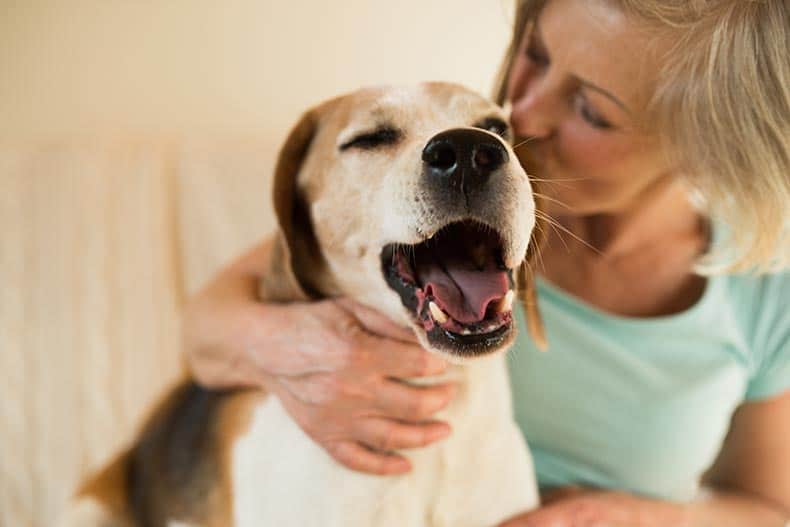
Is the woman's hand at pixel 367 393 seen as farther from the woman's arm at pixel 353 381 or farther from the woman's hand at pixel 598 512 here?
the woman's hand at pixel 598 512

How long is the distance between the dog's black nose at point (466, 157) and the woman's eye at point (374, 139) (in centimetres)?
17

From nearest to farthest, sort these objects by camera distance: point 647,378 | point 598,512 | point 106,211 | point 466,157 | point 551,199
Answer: point 466,157 → point 551,199 → point 598,512 → point 647,378 → point 106,211

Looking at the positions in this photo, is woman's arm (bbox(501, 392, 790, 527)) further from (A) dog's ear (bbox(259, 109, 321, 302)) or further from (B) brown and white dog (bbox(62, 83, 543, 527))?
(A) dog's ear (bbox(259, 109, 321, 302))

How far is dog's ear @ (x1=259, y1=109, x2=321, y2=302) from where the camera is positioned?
0.92 metres

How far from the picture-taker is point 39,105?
3.90 ft

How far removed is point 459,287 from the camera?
74 cm

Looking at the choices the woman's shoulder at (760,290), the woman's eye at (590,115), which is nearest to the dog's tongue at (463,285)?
the woman's eye at (590,115)

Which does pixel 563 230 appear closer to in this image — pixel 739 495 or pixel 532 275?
pixel 532 275

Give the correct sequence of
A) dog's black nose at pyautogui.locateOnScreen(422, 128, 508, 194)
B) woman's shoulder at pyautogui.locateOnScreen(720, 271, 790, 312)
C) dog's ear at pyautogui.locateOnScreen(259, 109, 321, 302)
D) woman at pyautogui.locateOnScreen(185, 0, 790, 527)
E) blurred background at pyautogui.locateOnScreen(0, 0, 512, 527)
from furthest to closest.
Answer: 1. woman's shoulder at pyautogui.locateOnScreen(720, 271, 790, 312)
2. blurred background at pyautogui.locateOnScreen(0, 0, 512, 527)
3. dog's ear at pyautogui.locateOnScreen(259, 109, 321, 302)
4. woman at pyautogui.locateOnScreen(185, 0, 790, 527)
5. dog's black nose at pyautogui.locateOnScreen(422, 128, 508, 194)

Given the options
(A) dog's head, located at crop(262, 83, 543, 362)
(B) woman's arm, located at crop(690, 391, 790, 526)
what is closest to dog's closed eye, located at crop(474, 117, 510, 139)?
(A) dog's head, located at crop(262, 83, 543, 362)

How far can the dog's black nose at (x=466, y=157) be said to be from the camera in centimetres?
67

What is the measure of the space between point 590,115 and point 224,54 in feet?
1.77

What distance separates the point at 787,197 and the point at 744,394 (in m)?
0.48

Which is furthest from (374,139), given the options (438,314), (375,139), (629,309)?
(629,309)
